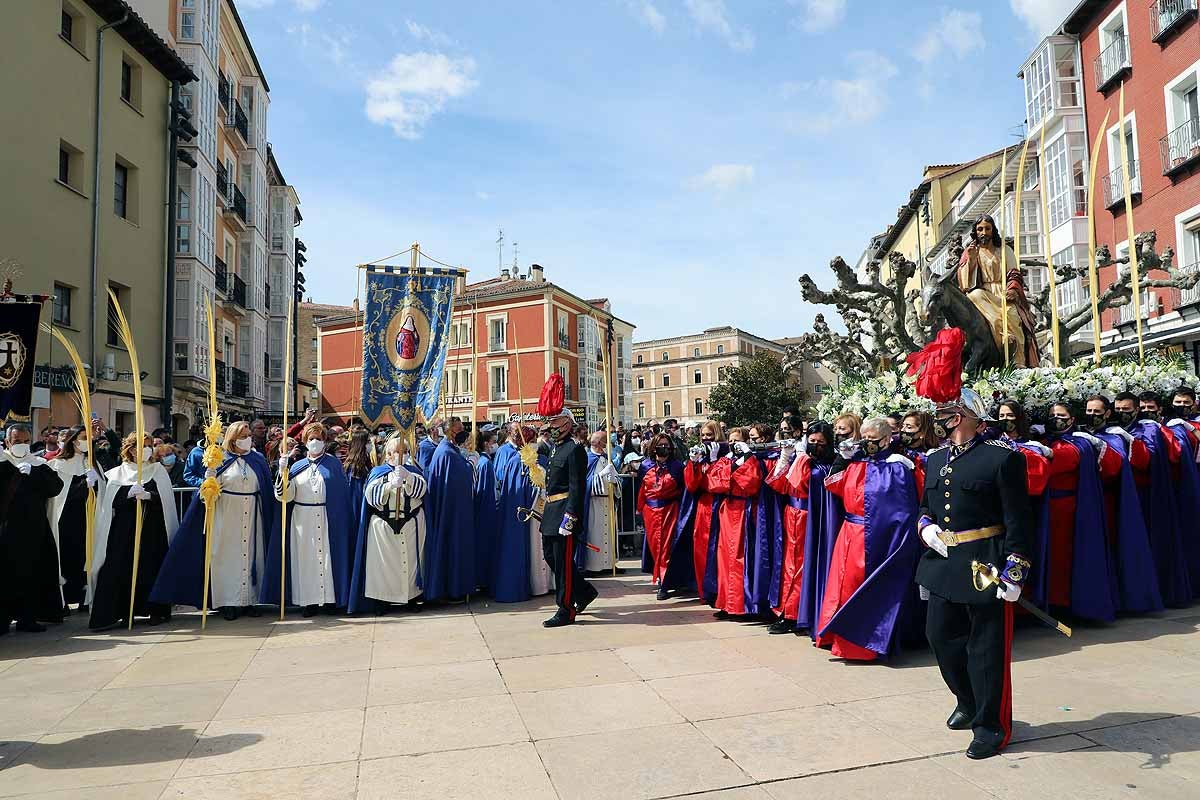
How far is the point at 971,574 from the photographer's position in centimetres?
408

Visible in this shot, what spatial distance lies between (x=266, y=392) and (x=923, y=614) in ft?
107

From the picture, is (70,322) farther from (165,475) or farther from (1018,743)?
(1018,743)

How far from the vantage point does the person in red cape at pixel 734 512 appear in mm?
7156

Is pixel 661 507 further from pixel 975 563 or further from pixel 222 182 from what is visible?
pixel 222 182

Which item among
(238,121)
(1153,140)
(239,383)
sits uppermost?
(238,121)

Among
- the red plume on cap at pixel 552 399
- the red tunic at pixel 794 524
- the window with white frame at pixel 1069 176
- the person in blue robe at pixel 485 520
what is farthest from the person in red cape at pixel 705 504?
the window with white frame at pixel 1069 176

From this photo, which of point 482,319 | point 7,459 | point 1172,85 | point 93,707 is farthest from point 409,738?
point 482,319

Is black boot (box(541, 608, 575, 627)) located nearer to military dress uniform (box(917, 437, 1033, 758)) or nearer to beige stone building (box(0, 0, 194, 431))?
military dress uniform (box(917, 437, 1033, 758))

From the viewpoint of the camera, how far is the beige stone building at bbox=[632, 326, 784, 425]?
86.4 metres

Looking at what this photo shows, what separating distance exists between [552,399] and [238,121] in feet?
79.3

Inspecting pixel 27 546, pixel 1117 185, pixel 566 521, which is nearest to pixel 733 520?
pixel 566 521

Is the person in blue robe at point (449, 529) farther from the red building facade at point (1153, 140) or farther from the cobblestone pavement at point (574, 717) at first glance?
the red building facade at point (1153, 140)

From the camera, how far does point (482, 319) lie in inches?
2031

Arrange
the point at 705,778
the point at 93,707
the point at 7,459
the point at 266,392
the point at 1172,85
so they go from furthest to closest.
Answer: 1. the point at 266,392
2. the point at 1172,85
3. the point at 7,459
4. the point at 93,707
5. the point at 705,778
